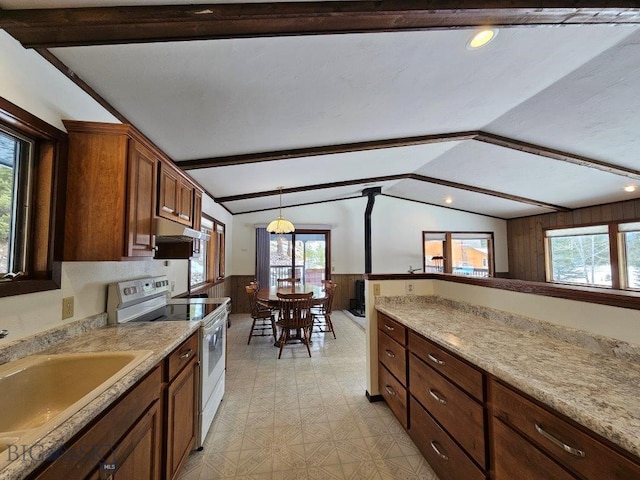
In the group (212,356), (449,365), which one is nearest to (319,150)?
(212,356)

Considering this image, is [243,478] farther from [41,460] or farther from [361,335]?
[361,335]

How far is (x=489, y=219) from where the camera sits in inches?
291

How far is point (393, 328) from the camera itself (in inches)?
83.9

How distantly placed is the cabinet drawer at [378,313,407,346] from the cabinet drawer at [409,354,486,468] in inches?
6.1

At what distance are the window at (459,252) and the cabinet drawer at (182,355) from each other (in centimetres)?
623

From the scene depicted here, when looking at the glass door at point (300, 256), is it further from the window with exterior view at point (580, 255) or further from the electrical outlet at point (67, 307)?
the window with exterior view at point (580, 255)

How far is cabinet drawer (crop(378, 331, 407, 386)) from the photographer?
6.44 feet

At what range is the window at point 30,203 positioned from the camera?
4.03 feet

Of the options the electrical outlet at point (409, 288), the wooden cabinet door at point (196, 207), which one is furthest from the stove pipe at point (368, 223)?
the wooden cabinet door at point (196, 207)

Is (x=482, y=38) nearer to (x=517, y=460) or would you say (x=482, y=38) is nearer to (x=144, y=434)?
(x=517, y=460)

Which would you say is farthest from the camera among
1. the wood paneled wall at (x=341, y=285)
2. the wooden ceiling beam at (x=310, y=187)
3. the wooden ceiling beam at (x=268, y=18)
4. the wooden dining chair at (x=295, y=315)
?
the wood paneled wall at (x=341, y=285)

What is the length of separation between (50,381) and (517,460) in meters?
1.91

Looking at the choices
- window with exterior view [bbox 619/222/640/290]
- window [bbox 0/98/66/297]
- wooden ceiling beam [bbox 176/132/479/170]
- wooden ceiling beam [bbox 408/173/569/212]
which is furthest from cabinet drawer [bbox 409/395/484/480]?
window with exterior view [bbox 619/222/640/290]

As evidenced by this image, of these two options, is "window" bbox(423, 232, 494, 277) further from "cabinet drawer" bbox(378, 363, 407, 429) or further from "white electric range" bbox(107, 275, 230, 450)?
"white electric range" bbox(107, 275, 230, 450)
